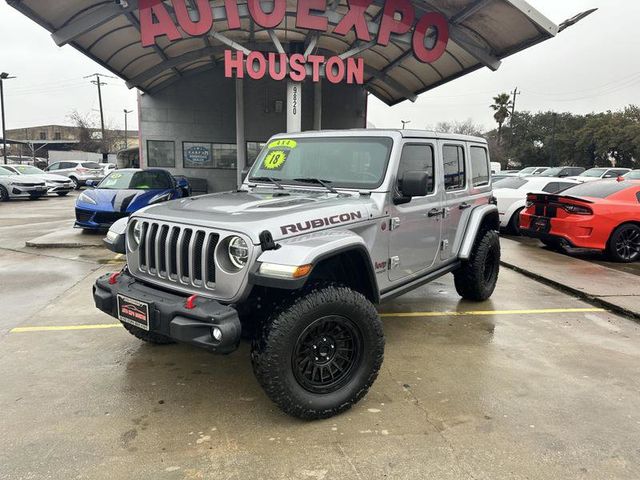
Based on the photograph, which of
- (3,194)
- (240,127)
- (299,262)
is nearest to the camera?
(299,262)

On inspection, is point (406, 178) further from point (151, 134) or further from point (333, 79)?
point (151, 134)

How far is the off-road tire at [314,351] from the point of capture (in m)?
2.80

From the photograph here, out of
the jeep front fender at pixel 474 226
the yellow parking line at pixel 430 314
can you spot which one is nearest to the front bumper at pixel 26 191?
the yellow parking line at pixel 430 314

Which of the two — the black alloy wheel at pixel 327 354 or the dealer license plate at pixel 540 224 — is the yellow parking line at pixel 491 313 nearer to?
the black alloy wheel at pixel 327 354

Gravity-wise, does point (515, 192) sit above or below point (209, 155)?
below

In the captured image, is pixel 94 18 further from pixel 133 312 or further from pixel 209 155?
pixel 133 312

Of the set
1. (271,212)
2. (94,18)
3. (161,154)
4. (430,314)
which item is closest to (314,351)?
(271,212)

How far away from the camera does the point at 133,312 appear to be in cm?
306

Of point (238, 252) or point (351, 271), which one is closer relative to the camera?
point (238, 252)

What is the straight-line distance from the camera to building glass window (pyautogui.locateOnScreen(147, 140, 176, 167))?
20688mm

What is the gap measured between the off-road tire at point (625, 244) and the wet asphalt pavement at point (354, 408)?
3.81 metres

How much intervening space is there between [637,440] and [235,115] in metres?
19.9

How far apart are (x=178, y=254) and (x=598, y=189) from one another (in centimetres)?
857

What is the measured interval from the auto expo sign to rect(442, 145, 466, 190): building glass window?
8472 mm
